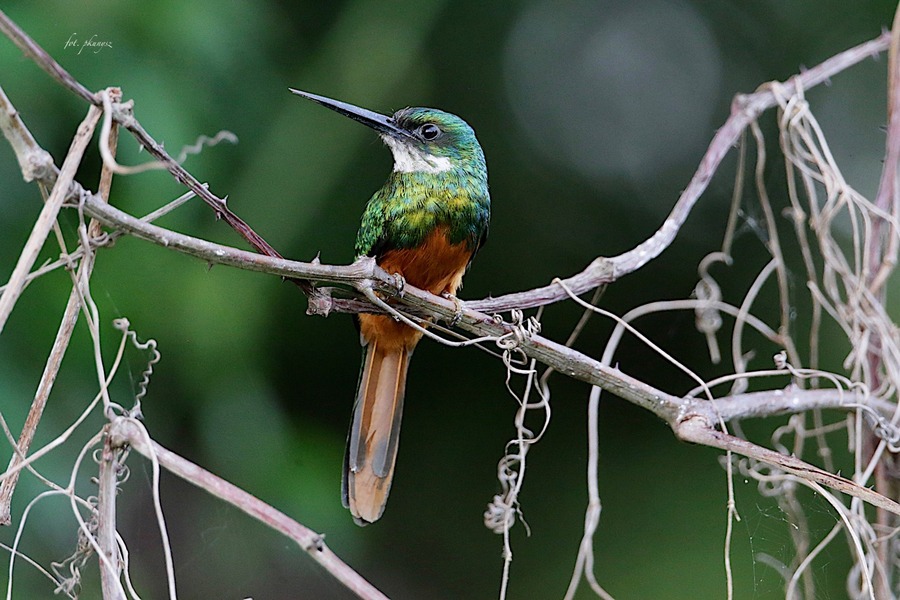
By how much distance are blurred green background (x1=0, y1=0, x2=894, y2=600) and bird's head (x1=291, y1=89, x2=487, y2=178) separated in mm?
209

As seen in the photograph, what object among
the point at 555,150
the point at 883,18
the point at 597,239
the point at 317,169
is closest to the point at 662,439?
the point at 597,239

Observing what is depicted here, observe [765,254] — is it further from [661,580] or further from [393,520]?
[393,520]

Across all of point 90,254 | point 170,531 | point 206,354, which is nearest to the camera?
point 90,254

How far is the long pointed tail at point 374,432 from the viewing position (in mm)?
1702

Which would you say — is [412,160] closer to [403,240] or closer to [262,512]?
[403,240]

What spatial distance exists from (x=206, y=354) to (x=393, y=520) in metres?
1.03

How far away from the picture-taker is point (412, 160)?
2094 mm

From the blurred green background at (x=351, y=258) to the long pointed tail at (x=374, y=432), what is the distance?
0.56 feet

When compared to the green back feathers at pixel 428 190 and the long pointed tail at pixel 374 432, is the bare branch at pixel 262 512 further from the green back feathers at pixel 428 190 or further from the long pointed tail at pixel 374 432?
the green back feathers at pixel 428 190

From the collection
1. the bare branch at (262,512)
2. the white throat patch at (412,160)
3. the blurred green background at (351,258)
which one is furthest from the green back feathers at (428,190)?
the bare branch at (262,512)

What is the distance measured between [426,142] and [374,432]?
2.33 ft

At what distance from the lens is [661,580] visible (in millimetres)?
2453

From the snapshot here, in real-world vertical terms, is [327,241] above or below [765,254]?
below

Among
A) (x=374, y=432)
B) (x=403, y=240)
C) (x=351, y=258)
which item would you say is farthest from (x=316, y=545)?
(x=351, y=258)
